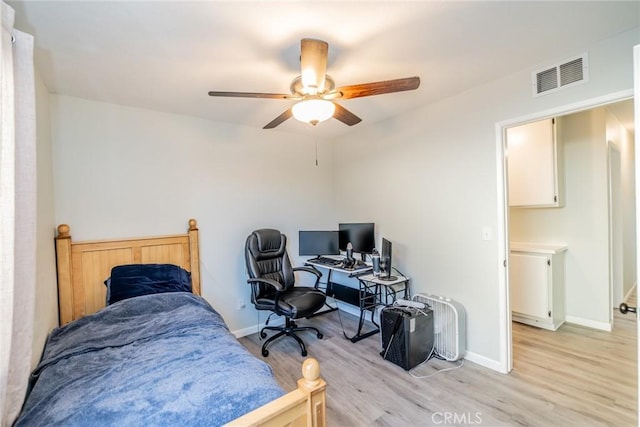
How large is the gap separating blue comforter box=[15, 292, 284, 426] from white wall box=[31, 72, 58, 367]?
153 millimetres

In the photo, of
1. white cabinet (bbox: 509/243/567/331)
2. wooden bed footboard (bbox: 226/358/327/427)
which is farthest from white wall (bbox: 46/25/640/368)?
wooden bed footboard (bbox: 226/358/327/427)

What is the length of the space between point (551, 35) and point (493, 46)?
317 mm

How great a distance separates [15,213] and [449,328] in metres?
3.01

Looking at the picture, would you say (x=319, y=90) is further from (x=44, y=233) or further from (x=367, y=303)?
(x=367, y=303)

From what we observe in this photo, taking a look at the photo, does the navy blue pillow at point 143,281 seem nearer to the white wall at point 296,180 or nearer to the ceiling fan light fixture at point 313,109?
the white wall at point 296,180

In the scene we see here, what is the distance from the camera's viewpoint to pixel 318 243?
3.64 m

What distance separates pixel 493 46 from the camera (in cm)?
187

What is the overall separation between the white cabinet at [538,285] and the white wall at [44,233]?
3889 millimetres

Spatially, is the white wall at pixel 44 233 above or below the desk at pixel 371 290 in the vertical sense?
above

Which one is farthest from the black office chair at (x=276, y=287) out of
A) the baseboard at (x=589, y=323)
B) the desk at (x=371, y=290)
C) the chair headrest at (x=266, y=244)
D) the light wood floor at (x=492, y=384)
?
the baseboard at (x=589, y=323)

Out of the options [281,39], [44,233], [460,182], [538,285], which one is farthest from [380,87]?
[538,285]

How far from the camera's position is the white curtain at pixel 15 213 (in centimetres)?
98

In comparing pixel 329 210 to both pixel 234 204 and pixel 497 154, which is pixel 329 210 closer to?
pixel 234 204

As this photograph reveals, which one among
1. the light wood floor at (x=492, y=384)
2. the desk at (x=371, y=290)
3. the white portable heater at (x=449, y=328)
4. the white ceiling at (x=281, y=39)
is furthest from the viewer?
the desk at (x=371, y=290)
